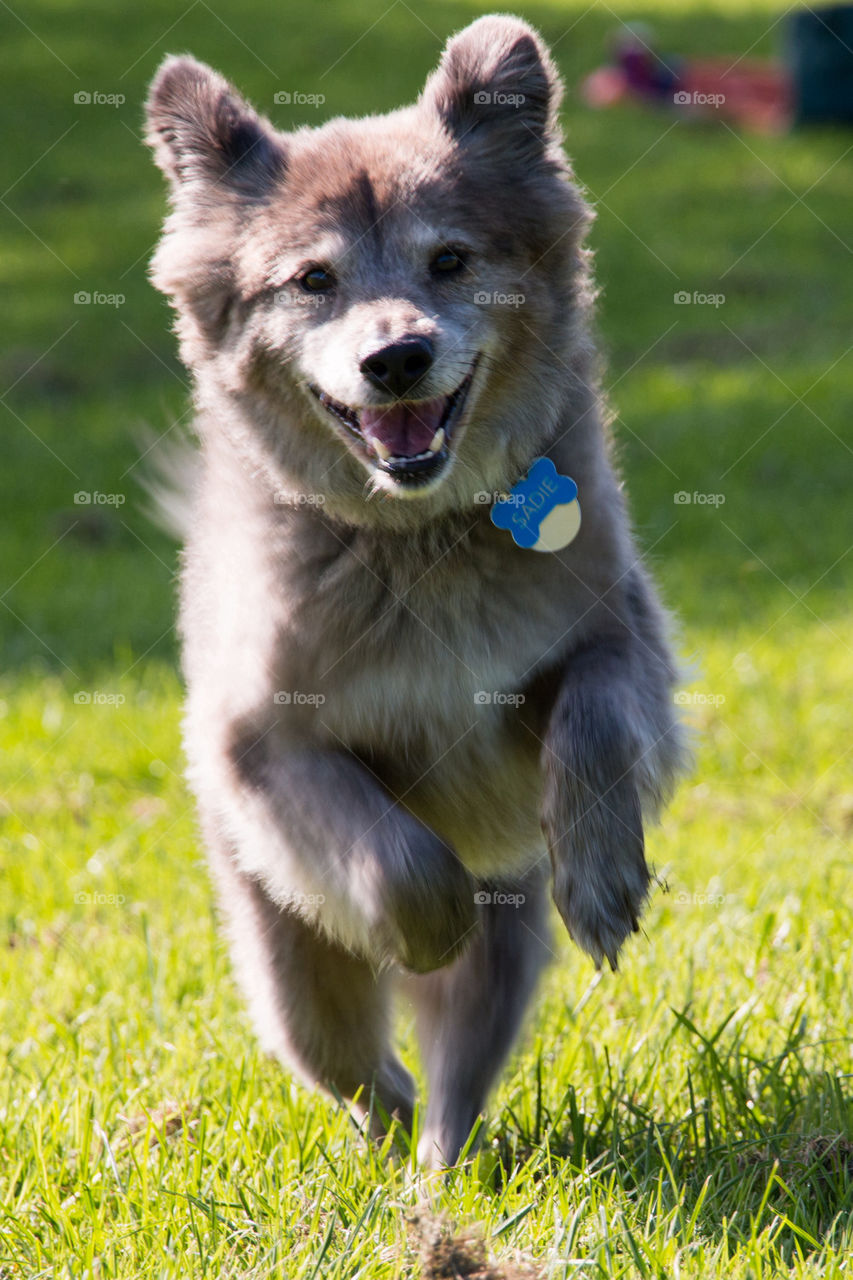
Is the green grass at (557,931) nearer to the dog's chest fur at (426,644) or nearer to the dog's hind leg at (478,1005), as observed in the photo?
the dog's hind leg at (478,1005)

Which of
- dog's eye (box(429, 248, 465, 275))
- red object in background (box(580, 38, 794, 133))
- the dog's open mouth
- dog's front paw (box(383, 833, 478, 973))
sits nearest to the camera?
dog's front paw (box(383, 833, 478, 973))

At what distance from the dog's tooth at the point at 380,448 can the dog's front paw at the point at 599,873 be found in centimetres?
85

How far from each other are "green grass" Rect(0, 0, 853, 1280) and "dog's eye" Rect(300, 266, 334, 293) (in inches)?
53.9

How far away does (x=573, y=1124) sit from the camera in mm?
3172

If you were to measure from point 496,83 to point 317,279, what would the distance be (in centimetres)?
67

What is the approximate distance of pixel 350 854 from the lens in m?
3.10

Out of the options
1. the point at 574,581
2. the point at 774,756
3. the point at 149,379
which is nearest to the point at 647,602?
the point at 574,581

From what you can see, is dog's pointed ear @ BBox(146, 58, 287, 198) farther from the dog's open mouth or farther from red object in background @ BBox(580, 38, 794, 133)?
red object in background @ BBox(580, 38, 794, 133)

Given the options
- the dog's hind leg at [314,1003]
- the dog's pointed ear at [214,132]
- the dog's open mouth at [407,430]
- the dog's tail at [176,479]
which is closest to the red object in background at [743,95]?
the dog's tail at [176,479]

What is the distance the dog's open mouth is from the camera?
317 centimetres

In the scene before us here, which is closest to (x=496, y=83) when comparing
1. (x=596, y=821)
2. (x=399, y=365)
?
(x=399, y=365)

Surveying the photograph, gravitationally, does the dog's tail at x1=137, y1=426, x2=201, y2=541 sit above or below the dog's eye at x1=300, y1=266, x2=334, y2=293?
below

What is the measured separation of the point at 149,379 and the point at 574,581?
1078 cm

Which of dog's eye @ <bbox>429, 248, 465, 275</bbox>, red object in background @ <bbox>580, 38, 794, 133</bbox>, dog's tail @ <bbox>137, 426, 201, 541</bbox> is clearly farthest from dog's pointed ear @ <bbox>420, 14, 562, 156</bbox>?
red object in background @ <bbox>580, 38, 794, 133</bbox>
